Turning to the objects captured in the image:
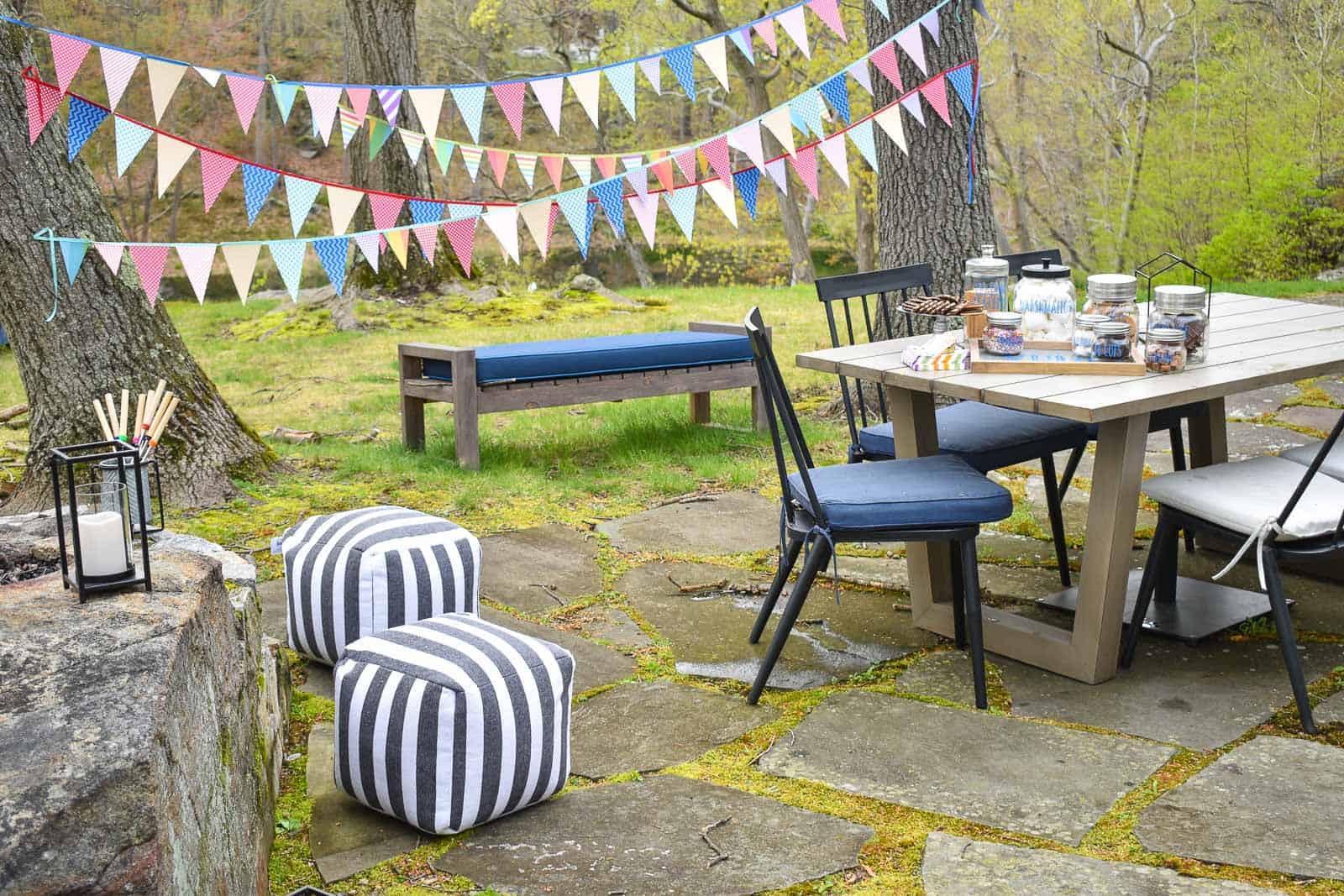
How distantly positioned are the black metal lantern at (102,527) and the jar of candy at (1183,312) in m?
2.18

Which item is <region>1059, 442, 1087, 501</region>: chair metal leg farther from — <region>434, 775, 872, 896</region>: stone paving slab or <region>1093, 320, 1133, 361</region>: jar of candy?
<region>434, 775, 872, 896</region>: stone paving slab

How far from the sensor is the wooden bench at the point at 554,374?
4734 mm

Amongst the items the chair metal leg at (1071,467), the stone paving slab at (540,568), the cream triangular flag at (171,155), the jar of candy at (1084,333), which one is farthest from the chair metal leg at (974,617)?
the cream triangular flag at (171,155)

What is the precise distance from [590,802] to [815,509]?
80cm

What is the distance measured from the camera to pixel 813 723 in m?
2.61

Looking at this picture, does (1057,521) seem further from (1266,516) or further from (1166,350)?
(1266,516)

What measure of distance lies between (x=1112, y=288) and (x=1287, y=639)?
90cm

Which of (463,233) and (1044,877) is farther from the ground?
(463,233)

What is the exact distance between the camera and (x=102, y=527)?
1824 millimetres

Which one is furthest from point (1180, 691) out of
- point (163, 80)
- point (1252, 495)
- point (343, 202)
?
point (163, 80)

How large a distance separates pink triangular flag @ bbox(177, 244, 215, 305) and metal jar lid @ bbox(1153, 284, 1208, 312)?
8.58ft

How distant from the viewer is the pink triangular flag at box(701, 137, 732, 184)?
4.14 metres

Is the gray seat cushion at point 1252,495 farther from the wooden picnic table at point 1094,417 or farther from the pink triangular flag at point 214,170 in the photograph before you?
the pink triangular flag at point 214,170

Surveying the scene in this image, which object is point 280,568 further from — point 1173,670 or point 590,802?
point 1173,670
